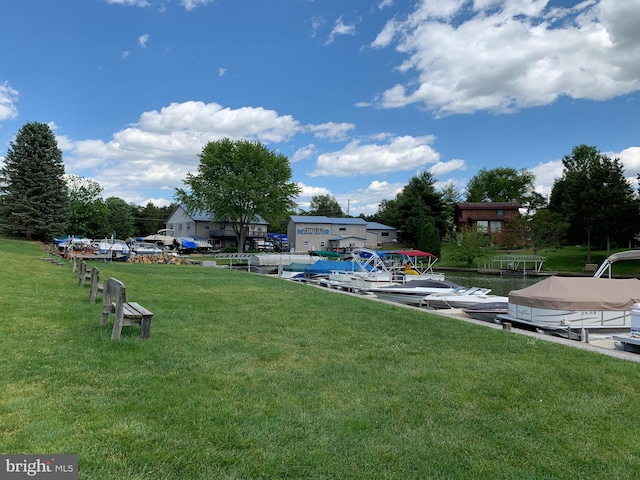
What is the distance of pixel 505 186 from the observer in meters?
99.1

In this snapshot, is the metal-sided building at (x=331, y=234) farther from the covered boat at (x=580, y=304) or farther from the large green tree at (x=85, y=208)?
the covered boat at (x=580, y=304)

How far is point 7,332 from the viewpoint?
716cm

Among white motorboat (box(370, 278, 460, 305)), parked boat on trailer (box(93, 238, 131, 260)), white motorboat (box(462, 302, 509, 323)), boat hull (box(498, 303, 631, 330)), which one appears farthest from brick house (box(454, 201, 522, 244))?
boat hull (box(498, 303, 631, 330))

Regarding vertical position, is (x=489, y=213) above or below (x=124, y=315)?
above

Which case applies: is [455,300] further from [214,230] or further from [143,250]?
[214,230]

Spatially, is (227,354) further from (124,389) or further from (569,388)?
(569,388)

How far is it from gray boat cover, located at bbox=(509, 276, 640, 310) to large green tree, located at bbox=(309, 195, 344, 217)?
111242mm

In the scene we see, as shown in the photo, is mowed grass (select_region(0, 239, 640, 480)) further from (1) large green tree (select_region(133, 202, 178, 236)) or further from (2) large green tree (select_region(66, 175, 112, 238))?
(1) large green tree (select_region(133, 202, 178, 236))

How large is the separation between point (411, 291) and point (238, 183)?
4179 cm

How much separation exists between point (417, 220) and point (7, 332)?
220ft

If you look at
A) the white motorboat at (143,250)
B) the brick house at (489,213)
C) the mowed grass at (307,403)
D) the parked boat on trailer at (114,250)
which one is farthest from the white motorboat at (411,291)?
the brick house at (489,213)

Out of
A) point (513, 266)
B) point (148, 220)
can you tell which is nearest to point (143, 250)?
point (513, 266)

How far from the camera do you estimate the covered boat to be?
12484 millimetres

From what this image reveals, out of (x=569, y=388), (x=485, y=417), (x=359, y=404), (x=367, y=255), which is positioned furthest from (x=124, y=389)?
(x=367, y=255)
